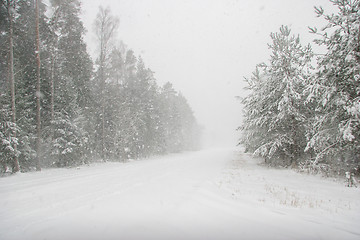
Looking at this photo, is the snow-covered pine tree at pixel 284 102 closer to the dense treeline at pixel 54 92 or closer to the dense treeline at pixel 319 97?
the dense treeline at pixel 319 97

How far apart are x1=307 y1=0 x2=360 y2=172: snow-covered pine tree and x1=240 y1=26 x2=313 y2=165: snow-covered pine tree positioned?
2882 millimetres

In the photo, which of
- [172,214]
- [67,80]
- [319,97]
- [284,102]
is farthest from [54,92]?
[319,97]

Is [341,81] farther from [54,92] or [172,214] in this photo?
[54,92]

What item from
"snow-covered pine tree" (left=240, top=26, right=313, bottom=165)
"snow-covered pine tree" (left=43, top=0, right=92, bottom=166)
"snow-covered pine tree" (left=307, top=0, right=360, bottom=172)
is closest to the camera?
"snow-covered pine tree" (left=307, top=0, right=360, bottom=172)

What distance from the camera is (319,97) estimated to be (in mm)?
9742

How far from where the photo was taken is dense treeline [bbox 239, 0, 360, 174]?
8109 mm

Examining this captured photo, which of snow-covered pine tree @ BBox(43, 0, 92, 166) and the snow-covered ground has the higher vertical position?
snow-covered pine tree @ BBox(43, 0, 92, 166)

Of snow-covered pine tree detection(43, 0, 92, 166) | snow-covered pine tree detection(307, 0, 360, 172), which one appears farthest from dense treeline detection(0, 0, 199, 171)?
snow-covered pine tree detection(307, 0, 360, 172)

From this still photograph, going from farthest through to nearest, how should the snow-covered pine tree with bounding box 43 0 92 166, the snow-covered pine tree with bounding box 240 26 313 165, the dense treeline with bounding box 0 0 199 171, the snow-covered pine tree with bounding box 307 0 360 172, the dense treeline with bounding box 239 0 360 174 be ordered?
1. the snow-covered pine tree with bounding box 43 0 92 166
2. the snow-covered pine tree with bounding box 240 26 313 165
3. the dense treeline with bounding box 0 0 199 171
4. the dense treeline with bounding box 239 0 360 174
5. the snow-covered pine tree with bounding box 307 0 360 172

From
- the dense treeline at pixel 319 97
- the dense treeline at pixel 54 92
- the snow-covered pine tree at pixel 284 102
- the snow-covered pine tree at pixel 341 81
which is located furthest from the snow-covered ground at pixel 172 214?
the dense treeline at pixel 54 92

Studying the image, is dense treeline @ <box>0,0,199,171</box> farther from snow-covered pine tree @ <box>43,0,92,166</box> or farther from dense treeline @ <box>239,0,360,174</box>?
dense treeline @ <box>239,0,360,174</box>

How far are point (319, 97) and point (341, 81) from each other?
4.45ft

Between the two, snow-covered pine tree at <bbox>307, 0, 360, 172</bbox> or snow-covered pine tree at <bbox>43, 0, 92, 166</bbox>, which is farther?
snow-covered pine tree at <bbox>43, 0, 92, 166</bbox>

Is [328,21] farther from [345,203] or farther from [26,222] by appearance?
[26,222]
